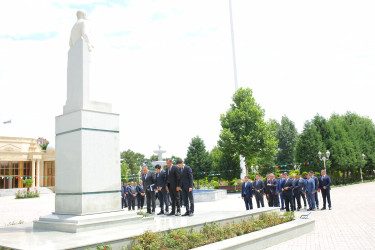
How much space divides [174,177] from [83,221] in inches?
154

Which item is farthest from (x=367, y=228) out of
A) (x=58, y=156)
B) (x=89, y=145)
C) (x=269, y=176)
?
(x=58, y=156)

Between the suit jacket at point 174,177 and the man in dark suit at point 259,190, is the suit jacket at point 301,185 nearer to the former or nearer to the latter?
the man in dark suit at point 259,190

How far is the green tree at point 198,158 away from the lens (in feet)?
133

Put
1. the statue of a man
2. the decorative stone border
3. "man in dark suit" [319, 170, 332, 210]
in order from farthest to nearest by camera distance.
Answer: "man in dark suit" [319, 170, 332, 210], the statue of a man, the decorative stone border

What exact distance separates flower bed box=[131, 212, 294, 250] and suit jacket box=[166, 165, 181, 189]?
2403 mm

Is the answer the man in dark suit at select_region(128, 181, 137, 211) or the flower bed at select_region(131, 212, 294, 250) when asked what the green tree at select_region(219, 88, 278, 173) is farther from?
the flower bed at select_region(131, 212, 294, 250)

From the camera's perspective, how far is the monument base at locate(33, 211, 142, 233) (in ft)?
20.9

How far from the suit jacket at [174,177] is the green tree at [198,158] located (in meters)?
30.4

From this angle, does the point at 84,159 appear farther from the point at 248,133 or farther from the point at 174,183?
the point at 248,133

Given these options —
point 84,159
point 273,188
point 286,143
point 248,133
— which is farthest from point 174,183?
point 286,143

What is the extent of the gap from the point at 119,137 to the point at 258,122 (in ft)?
80.5

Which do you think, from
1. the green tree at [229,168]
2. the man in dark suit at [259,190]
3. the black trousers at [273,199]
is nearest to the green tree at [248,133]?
the green tree at [229,168]

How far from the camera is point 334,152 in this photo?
38.3 metres

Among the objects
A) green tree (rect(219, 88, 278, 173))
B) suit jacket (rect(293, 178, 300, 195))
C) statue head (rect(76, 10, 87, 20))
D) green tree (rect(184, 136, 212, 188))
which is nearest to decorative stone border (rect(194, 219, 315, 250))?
suit jacket (rect(293, 178, 300, 195))
